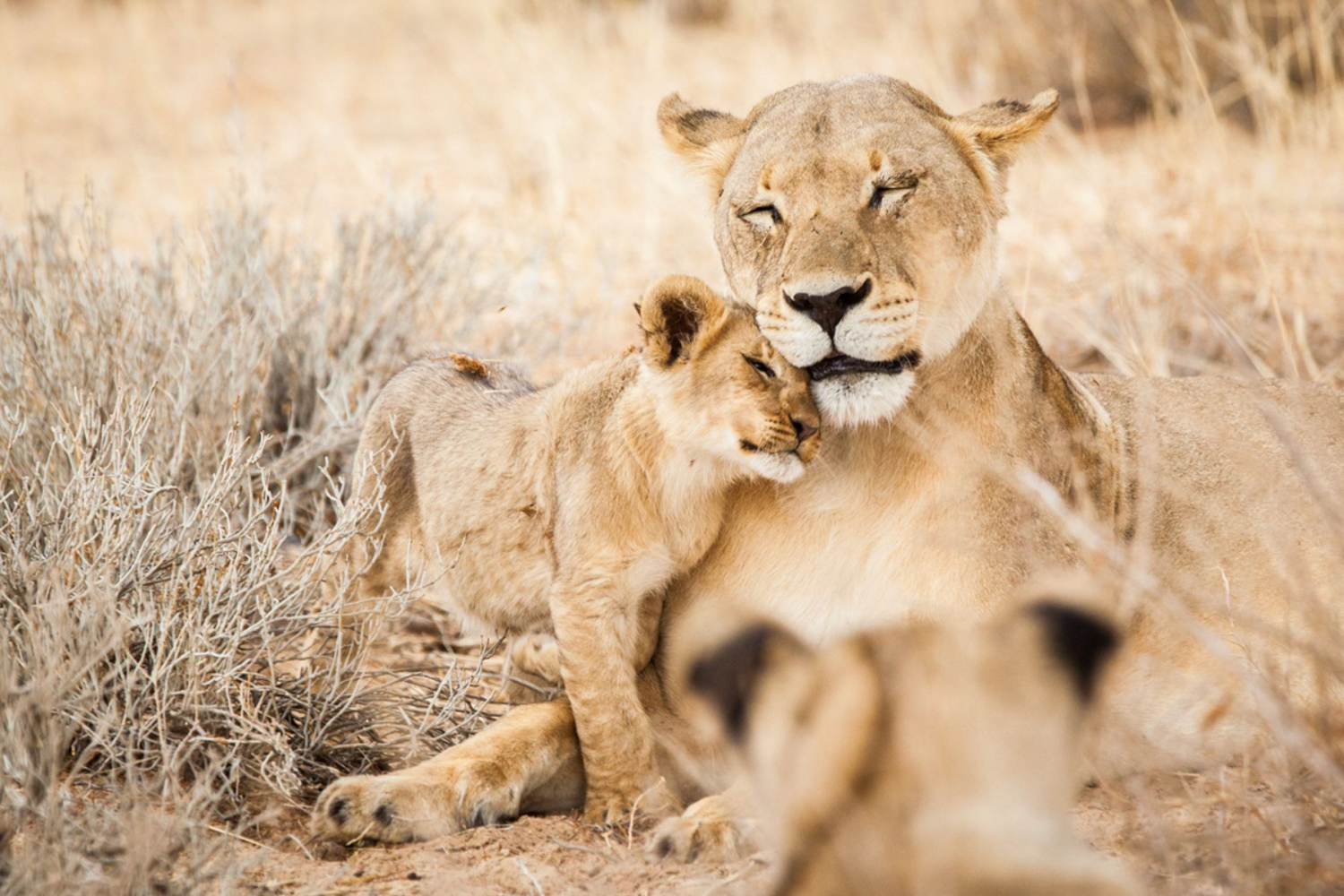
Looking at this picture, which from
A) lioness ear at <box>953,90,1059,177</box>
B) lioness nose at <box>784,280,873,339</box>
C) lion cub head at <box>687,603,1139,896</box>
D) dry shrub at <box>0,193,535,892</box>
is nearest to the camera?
lion cub head at <box>687,603,1139,896</box>

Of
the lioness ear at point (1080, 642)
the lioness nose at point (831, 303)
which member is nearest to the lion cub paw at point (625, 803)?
the lioness nose at point (831, 303)

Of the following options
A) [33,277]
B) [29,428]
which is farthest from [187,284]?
[29,428]

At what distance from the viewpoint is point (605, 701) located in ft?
9.66

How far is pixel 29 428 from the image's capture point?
3.68 meters

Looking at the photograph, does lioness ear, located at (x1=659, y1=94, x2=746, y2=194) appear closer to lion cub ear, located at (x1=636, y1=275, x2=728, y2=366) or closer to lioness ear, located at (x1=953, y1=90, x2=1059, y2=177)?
lion cub ear, located at (x1=636, y1=275, x2=728, y2=366)

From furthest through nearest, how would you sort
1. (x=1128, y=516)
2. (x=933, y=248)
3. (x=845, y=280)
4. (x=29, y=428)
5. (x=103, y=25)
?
(x=103, y=25) → (x=29, y=428) → (x=1128, y=516) → (x=933, y=248) → (x=845, y=280)

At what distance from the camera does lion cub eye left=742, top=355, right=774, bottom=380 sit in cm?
294

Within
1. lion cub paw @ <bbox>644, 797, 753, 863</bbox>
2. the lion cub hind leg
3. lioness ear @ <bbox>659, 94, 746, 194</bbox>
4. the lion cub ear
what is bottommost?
lion cub paw @ <bbox>644, 797, 753, 863</bbox>

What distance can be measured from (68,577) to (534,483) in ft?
3.57

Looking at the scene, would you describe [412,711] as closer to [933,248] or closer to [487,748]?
[487,748]

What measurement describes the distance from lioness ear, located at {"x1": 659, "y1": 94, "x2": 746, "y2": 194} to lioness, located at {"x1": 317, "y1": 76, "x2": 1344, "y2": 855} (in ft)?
0.04

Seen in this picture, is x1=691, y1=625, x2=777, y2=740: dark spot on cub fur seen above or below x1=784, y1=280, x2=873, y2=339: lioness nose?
below

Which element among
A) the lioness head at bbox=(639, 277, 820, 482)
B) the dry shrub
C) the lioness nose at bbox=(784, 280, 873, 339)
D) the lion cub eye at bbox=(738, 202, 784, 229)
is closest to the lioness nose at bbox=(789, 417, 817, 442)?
the lioness head at bbox=(639, 277, 820, 482)

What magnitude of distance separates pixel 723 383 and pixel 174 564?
1.26 m
